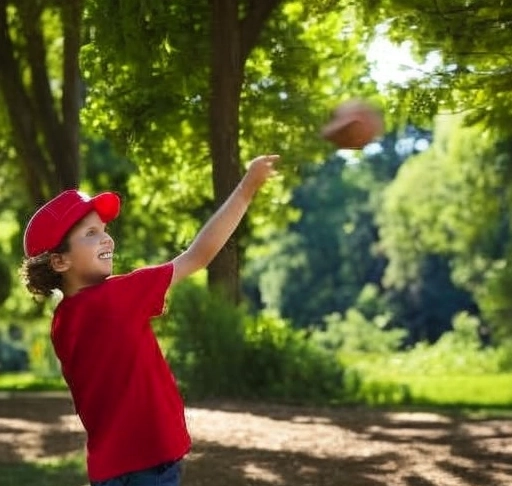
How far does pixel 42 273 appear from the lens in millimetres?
3529

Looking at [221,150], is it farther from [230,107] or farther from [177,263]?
[177,263]

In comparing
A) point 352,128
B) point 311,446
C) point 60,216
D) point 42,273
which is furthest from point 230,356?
point 60,216

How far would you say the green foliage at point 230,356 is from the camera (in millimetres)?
12070

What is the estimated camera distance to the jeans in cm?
336

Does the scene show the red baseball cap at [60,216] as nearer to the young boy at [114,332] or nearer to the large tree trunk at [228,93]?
the young boy at [114,332]

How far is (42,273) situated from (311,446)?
212 inches

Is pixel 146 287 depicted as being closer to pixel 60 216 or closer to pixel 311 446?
pixel 60 216

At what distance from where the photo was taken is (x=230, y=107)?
11688 millimetres

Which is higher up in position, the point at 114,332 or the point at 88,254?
the point at 88,254

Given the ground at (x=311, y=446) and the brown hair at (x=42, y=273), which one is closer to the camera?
the brown hair at (x=42, y=273)

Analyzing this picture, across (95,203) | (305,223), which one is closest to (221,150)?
(95,203)

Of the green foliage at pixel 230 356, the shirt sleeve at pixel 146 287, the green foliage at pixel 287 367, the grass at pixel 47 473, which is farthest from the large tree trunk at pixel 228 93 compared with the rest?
the shirt sleeve at pixel 146 287

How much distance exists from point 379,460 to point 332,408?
398 centimetres

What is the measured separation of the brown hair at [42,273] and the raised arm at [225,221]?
1.16 ft
